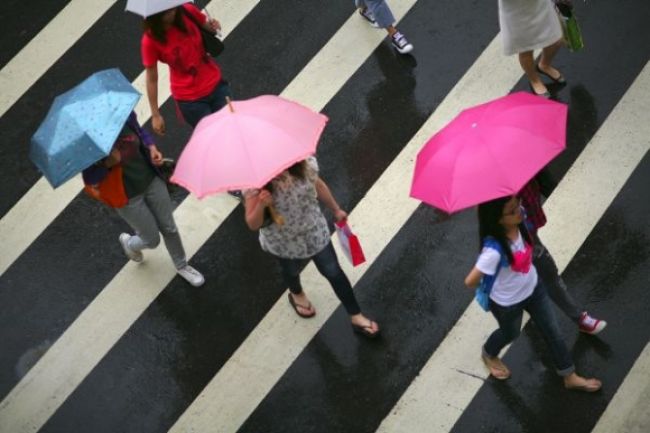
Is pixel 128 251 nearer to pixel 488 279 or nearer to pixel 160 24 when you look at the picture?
pixel 160 24

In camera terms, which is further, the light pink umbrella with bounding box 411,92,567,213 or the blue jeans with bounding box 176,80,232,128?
the blue jeans with bounding box 176,80,232,128

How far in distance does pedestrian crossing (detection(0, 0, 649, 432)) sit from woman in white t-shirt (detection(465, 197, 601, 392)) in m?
0.70

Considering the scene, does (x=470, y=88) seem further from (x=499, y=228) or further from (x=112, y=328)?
(x=112, y=328)

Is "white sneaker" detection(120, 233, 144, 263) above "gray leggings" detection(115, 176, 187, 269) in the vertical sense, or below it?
below

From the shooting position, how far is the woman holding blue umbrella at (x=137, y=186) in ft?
21.4

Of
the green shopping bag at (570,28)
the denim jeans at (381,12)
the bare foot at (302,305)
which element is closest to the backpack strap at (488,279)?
the bare foot at (302,305)

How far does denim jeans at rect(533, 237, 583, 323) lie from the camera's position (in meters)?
6.01

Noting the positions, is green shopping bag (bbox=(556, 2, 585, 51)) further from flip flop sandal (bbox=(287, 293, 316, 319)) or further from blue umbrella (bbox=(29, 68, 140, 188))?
blue umbrella (bbox=(29, 68, 140, 188))

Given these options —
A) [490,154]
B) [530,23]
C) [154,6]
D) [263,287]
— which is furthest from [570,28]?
[154,6]

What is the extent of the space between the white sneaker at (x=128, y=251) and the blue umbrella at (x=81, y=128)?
4.94ft

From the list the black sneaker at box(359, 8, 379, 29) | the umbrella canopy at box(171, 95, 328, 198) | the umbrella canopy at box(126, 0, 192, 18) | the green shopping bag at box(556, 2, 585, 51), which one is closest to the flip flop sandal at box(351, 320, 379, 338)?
the umbrella canopy at box(171, 95, 328, 198)

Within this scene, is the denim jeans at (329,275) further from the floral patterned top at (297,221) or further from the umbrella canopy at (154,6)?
the umbrella canopy at (154,6)

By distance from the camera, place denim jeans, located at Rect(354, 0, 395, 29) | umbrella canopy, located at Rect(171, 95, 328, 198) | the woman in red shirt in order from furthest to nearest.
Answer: denim jeans, located at Rect(354, 0, 395, 29)
the woman in red shirt
umbrella canopy, located at Rect(171, 95, 328, 198)

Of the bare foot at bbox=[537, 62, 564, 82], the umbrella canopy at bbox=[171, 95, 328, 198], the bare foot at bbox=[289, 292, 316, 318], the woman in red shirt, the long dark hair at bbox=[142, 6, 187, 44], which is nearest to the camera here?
the umbrella canopy at bbox=[171, 95, 328, 198]
